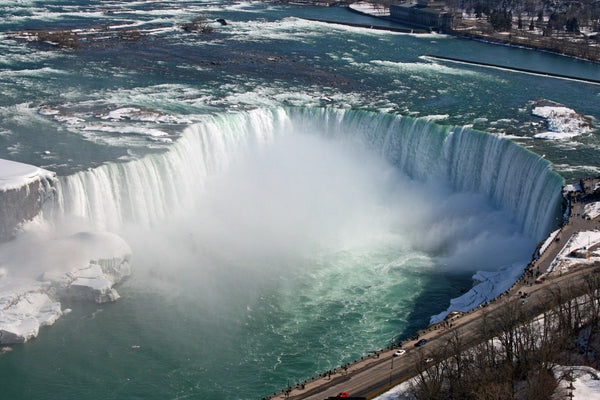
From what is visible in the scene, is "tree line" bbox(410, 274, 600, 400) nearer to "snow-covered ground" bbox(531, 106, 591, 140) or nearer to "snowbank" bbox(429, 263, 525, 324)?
"snowbank" bbox(429, 263, 525, 324)

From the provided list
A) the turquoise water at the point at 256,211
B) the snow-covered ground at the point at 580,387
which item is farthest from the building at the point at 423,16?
the snow-covered ground at the point at 580,387

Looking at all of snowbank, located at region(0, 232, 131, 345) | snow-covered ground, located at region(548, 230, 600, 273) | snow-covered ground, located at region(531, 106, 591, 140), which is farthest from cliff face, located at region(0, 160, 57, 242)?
snow-covered ground, located at region(531, 106, 591, 140)

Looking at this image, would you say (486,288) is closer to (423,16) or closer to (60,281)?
(60,281)

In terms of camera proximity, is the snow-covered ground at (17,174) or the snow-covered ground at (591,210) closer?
the snow-covered ground at (17,174)

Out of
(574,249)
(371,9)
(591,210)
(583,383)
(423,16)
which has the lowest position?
(583,383)

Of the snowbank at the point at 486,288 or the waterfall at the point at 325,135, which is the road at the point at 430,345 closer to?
the snowbank at the point at 486,288

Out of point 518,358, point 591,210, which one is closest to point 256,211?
point 591,210
